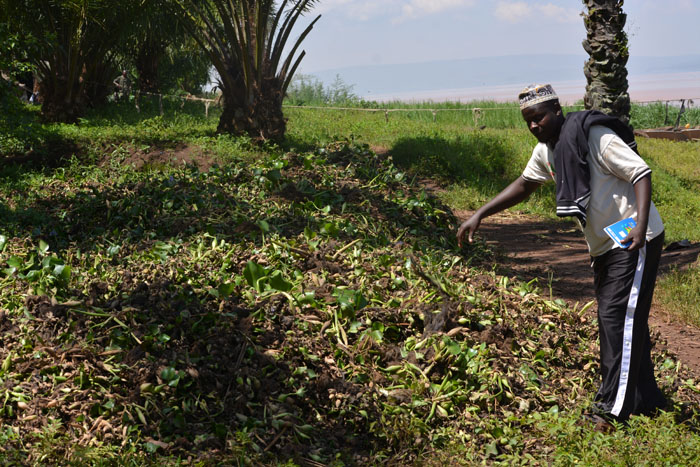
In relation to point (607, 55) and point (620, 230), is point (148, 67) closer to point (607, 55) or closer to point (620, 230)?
point (607, 55)

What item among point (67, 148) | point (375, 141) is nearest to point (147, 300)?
point (67, 148)

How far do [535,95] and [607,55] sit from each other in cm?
731

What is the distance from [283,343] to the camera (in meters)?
3.86

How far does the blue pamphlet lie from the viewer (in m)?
3.26

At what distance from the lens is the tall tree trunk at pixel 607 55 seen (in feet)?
32.3

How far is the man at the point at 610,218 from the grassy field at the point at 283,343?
285mm

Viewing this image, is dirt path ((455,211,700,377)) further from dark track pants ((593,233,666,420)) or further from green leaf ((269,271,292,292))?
green leaf ((269,271,292,292))

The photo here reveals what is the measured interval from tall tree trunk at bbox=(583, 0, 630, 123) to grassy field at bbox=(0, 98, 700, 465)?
4.90 m

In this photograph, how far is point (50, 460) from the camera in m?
3.01

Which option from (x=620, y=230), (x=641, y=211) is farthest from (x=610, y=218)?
(x=641, y=211)

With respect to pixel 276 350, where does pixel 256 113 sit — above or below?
above

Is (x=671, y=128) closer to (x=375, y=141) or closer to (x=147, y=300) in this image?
(x=375, y=141)

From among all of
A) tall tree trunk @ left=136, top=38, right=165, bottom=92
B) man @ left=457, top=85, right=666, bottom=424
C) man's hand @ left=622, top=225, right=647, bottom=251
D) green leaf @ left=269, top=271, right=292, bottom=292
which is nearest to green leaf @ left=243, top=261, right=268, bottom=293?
green leaf @ left=269, top=271, right=292, bottom=292

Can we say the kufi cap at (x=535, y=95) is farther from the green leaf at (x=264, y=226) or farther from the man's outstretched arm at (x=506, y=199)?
the green leaf at (x=264, y=226)
